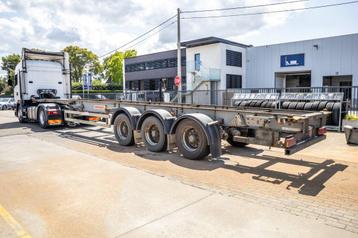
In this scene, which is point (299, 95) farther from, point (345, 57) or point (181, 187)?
point (345, 57)

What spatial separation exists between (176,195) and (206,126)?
2.49 meters

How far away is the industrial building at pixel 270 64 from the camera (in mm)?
29000

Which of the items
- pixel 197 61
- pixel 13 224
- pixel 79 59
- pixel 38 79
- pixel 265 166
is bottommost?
pixel 13 224

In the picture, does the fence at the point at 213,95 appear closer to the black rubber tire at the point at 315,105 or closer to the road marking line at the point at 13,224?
the black rubber tire at the point at 315,105

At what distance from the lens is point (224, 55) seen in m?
34.7

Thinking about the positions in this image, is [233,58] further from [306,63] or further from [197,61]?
[306,63]

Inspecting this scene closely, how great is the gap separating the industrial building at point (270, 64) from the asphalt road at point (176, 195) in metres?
23.7

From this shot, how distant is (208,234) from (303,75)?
34321mm

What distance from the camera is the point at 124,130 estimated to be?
32.9 feet

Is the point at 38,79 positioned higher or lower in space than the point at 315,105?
higher

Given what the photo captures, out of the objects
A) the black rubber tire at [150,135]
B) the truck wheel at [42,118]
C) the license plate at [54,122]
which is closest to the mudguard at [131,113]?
the black rubber tire at [150,135]

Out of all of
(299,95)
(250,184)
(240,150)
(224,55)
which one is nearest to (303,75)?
(224,55)

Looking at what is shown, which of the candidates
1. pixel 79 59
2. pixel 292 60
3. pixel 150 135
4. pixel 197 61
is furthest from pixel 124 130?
pixel 79 59

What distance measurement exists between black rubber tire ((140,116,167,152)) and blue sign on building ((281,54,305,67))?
26514 mm
